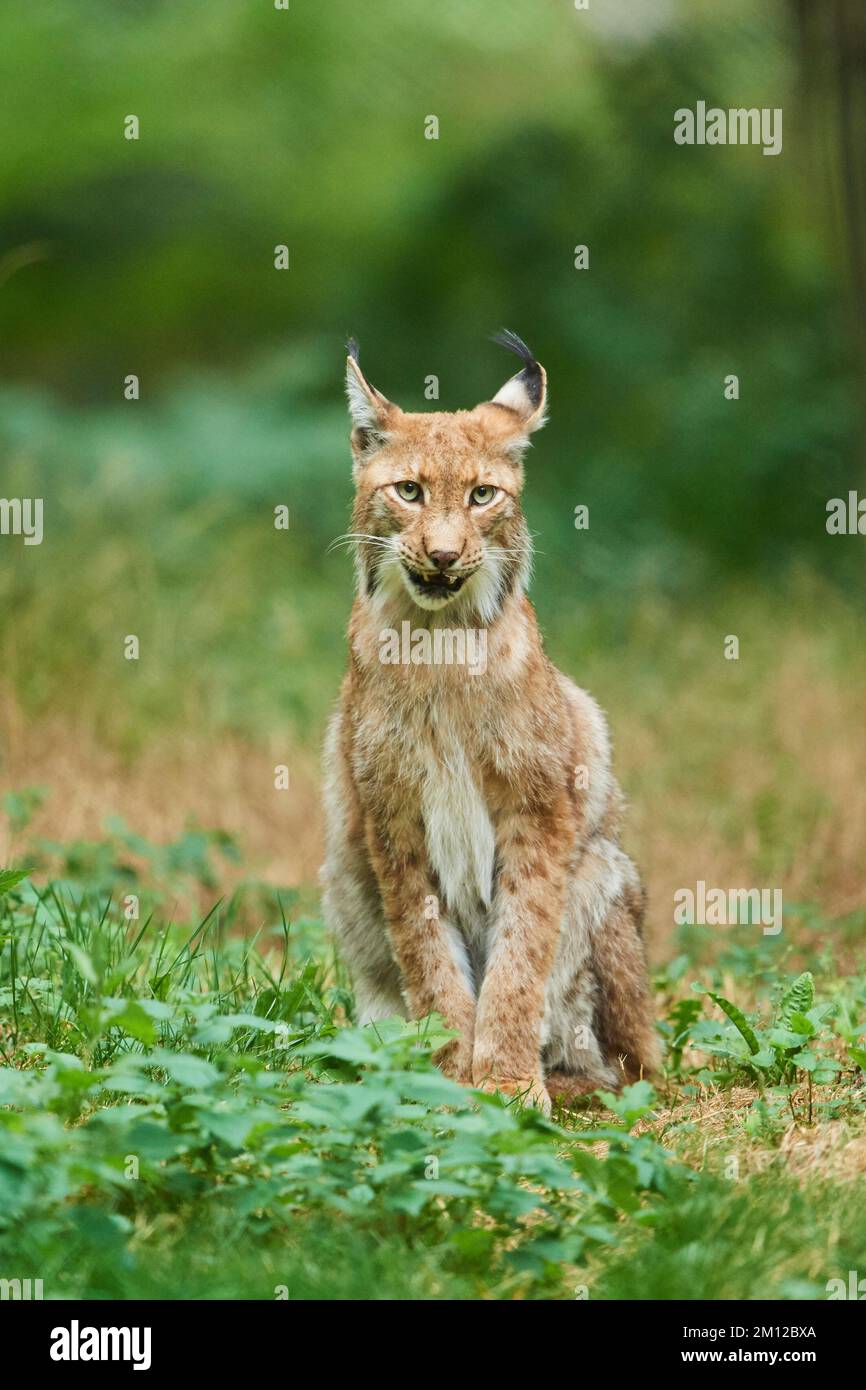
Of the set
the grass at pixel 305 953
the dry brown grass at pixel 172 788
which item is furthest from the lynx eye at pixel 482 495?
the dry brown grass at pixel 172 788

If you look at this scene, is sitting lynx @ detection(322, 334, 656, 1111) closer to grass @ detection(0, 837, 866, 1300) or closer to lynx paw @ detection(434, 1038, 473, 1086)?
A: lynx paw @ detection(434, 1038, 473, 1086)

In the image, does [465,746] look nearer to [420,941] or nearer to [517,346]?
[420,941]

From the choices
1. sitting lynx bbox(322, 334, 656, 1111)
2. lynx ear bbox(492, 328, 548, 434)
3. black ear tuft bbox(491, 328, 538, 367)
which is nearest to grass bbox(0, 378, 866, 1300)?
sitting lynx bbox(322, 334, 656, 1111)

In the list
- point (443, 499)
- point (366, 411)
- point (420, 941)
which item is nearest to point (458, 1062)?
point (420, 941)

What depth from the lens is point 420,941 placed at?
15.4ft

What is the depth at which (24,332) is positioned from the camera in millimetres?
14078

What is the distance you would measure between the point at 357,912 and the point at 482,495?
129 cm

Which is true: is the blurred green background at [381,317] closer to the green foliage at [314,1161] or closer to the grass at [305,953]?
the grass at [305,953]

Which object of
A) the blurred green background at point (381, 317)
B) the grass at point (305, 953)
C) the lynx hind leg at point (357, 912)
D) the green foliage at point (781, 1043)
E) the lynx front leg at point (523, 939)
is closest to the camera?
the grass at point (305, 953)

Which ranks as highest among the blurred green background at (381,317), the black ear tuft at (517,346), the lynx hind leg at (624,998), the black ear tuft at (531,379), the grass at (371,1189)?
the blurred green background at (381,317)

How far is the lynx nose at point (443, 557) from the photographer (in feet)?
14.7

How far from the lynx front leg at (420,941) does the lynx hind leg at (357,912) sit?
0.17m

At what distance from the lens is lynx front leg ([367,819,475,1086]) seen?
15.4 feet
